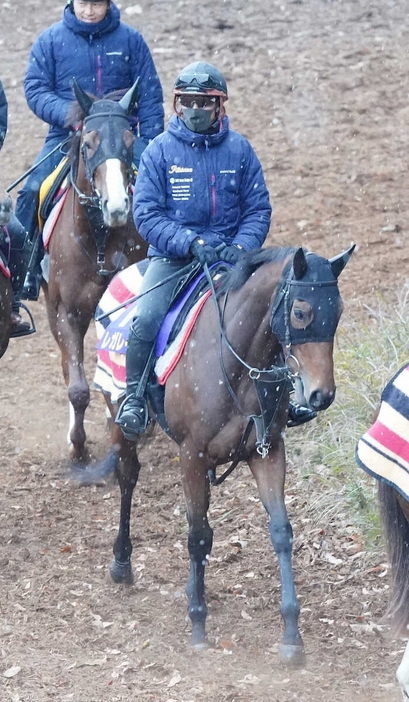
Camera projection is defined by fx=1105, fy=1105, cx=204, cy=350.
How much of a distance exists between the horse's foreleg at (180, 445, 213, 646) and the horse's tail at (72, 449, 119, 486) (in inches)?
46.4

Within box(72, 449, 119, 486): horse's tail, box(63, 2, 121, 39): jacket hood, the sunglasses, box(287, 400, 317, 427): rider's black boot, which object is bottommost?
box(72, 449, 119, 486): horse's tail

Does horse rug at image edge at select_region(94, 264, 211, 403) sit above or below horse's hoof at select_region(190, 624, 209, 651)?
above

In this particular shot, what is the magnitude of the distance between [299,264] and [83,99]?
3438 millimetres

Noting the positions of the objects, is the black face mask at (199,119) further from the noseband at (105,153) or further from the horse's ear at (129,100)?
the horse's ear at (129,100)

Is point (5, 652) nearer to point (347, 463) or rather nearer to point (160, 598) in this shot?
point (160, 598)

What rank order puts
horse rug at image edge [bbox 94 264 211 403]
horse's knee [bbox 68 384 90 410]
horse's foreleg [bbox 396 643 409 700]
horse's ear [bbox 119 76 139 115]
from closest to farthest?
horse's foreleg [bbox 396 643 409 700] < horse rug at image edge [bbox 94 264 211 403] < horse's ear [bbox 119 76 139 115] < horse's knee [bbox 68 384 90 410]

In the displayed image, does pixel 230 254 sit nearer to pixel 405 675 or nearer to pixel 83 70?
pixel 405 675

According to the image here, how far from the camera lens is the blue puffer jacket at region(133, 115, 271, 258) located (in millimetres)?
6238

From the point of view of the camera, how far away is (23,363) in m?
11.0

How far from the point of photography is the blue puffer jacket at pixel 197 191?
6238mm

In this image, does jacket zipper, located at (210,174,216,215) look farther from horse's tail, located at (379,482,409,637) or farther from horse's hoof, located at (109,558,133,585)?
horse's hoof, located at (109,558,133,585)

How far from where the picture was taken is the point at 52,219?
8695 millimetres

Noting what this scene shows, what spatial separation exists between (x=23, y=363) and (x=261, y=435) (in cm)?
573

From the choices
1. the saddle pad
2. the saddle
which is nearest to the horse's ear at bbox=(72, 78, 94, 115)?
the saddle pad
